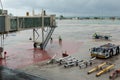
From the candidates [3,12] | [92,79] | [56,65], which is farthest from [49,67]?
[3,12]

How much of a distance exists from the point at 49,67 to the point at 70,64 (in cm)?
305

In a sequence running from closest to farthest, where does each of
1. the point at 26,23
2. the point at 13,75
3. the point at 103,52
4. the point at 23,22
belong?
the point at 13,75, the point at 103,52, the point at 23,22, the point at 26,23

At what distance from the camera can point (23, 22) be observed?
4194cm

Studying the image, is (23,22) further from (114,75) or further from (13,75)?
(114,75)

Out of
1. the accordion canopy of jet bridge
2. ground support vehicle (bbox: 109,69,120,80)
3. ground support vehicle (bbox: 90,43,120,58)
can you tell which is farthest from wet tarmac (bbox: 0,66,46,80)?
ground support vehicle (bbox: 90,43,120,58)

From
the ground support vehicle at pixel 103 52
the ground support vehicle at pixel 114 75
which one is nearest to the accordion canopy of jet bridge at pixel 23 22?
the ground support vehicle at pixel 103 52

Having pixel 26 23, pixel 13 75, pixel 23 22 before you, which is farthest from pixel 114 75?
pixel 26 23

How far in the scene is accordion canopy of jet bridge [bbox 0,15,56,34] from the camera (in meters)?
33.5

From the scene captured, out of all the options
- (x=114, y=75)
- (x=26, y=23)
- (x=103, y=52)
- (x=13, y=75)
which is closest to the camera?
(x=114, y=75)

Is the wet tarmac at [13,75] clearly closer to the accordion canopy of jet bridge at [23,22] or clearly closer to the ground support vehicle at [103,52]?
the accordion canopy of jet bridge at [23,22]

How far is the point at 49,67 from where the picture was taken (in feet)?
109

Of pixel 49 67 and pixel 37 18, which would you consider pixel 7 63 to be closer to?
pixel 49 67

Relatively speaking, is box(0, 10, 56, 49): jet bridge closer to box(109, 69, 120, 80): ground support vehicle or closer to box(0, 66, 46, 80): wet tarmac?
box(0, 66, 46, 80): wet tarmac

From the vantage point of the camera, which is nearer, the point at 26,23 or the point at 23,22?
the point at 23,22
